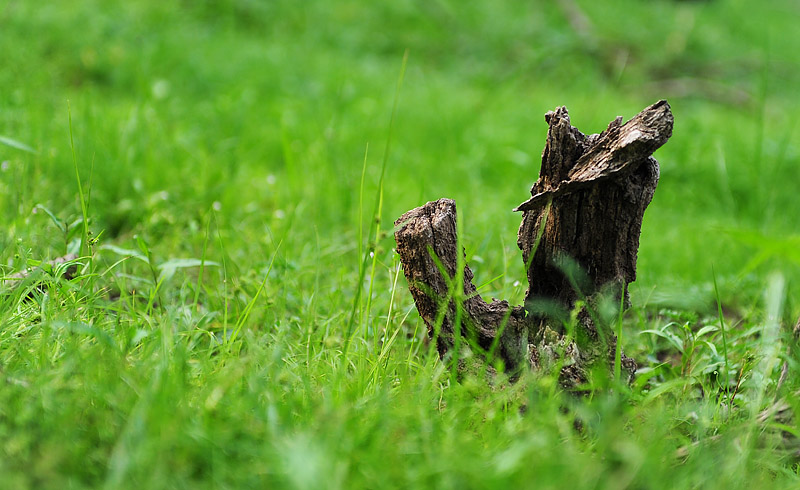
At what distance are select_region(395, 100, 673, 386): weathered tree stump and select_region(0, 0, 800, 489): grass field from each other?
0.12 meters

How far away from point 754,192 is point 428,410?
4.52 metres

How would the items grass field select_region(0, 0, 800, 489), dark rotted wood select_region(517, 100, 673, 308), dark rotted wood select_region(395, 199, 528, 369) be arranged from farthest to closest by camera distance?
dark rotted wood select_region(395, 199, 528, 369) < dark rotted wood select_region(517, 100, 673, 308) < grass field select_region(0, 0, 800, 489)

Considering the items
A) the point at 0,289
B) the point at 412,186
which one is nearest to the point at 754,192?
the point at 412,186

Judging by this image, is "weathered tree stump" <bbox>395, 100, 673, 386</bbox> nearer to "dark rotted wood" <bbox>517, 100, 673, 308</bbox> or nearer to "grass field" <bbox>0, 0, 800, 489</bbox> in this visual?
"dark rotted wood" <bbox>517, 100, 673, 308</bbox>

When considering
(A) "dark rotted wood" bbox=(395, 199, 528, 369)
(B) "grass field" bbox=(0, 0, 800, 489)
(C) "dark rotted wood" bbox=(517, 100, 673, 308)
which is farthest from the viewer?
(A) "dark rotted wood" bbox=(395, 199, 528, 369)

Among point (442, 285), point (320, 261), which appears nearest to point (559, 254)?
point (442, 285)

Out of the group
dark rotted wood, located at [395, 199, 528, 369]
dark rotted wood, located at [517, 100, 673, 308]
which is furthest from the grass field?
dark rotted wood, located at [517, 100, 673, 308]

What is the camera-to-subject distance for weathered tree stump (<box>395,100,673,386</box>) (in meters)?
1.87

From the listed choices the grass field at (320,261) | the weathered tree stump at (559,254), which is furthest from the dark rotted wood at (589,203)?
the grass field at (320,261)

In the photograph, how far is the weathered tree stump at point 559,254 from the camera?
1.87 m

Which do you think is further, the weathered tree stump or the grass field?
the weathered tree stump

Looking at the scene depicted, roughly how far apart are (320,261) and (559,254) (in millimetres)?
Answer: 1291

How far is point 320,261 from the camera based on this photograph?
9.78 feet

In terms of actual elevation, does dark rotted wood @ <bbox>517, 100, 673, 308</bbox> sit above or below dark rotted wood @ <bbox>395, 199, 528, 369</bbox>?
above
